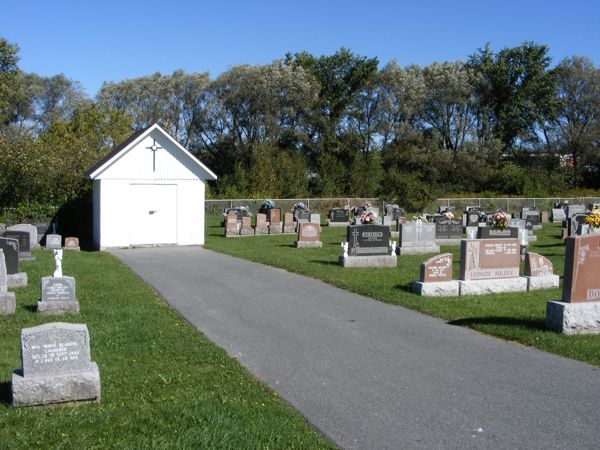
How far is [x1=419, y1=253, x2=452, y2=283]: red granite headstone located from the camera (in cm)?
1390

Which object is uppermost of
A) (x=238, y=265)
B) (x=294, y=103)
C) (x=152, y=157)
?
(x=294, y=103)

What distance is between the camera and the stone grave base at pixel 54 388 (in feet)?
21.8

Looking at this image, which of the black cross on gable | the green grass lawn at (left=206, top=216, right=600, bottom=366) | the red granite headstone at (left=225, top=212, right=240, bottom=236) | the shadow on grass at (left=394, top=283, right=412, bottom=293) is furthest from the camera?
the red granite headstone at (left=225, top=212, right=240, bottom=236)

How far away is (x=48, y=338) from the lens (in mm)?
6805

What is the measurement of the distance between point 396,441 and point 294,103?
53.7 m

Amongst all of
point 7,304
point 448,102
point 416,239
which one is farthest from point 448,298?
point 448,102

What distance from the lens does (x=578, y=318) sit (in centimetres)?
994

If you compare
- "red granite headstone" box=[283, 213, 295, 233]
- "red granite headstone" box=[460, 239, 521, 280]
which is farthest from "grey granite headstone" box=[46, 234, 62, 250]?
"red granite headstone" box=[460, 239, 521, 280]

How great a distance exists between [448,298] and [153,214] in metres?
14.4

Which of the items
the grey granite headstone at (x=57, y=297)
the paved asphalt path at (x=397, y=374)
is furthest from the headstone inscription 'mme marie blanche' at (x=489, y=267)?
the grey granite headstone at (x=57, y=297)

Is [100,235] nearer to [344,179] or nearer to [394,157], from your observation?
[344,179]

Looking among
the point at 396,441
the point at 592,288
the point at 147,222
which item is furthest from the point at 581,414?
the point at 147,222

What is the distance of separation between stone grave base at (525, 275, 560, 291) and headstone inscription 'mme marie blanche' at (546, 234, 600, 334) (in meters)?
4.82

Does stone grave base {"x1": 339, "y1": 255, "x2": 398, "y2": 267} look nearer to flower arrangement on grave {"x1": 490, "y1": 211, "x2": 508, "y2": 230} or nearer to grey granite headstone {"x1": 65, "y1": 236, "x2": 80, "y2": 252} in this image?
flower arrangement on grave {"x1": 490, "y1": 211, "x2": 508, "y2": 230}
